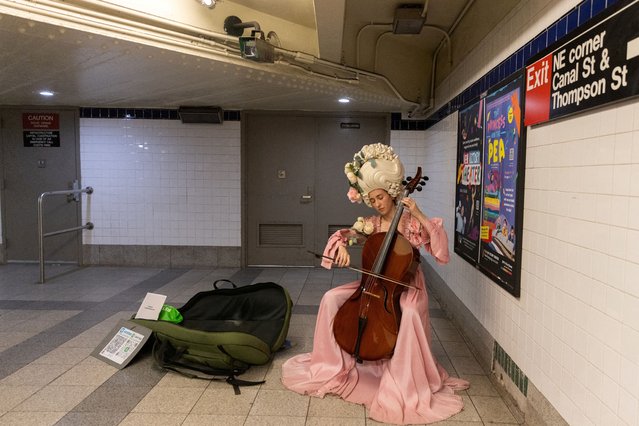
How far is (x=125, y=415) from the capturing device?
2.30m

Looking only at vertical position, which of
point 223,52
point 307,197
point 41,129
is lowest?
point 307,197

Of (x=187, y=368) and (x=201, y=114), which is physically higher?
(x=201, y=114)

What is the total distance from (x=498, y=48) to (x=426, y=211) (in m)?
2.53

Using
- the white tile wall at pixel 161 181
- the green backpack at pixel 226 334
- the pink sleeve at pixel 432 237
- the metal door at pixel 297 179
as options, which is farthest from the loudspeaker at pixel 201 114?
the pink sleeve at pixel 432 237

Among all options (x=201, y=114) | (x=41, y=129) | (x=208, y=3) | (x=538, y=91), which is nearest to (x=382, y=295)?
(x=538, y=91)

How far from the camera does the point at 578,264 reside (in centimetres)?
176

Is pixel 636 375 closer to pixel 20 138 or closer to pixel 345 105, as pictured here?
pixel 345 105

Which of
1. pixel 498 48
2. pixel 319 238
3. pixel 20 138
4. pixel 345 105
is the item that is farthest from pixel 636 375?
pixel 20 138

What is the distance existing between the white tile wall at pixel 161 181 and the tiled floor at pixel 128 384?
1610 millimetres

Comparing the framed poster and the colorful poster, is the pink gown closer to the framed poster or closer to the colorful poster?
the framed poster

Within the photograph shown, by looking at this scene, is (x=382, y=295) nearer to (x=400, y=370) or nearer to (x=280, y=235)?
(x=400, y=370)

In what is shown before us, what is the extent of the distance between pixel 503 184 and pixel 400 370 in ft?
3.75

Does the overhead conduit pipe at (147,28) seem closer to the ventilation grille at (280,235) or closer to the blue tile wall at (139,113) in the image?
the blue tile wall at (139,113)

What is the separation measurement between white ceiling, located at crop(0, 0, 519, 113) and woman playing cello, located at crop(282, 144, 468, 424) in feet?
3.57
